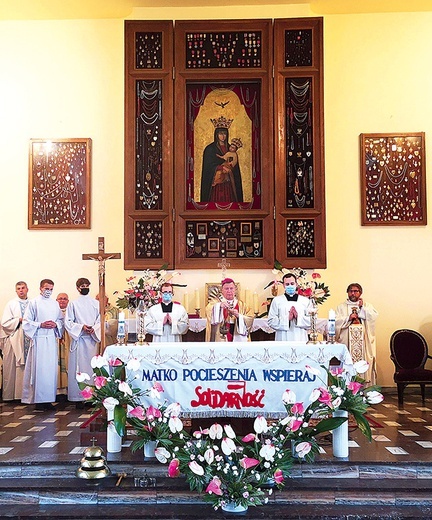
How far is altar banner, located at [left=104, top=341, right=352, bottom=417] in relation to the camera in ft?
19.9

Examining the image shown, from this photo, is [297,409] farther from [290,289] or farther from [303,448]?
[290,289]

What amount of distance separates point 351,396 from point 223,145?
19.7ft

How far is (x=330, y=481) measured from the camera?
18.4 ft

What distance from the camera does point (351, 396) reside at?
5703 mm

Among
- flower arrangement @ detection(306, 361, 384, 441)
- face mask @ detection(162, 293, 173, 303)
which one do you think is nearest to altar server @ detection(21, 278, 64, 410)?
face mask @ detection(162, 293, 173, 303)

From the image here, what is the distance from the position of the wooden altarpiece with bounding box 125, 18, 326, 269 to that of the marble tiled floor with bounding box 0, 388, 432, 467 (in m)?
2.80

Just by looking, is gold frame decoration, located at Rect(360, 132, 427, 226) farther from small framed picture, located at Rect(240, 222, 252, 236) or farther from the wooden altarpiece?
small framed picture, located at Rect(240, 222, 252, 236)

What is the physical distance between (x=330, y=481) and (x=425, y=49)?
8.05m

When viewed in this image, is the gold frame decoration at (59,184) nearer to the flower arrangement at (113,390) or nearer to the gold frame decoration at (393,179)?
the gold frame decoration at (393,179)

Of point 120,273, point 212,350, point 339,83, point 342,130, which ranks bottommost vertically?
point 212,350

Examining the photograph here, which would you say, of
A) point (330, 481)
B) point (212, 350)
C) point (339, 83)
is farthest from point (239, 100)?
point (330, 481)

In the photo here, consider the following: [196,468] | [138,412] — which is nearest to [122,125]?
[138,412]

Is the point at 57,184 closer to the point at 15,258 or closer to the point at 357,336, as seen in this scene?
the point at 15,258

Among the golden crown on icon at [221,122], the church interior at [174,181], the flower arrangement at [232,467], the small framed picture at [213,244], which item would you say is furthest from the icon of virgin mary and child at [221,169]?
the flower arrangement at [232,467]
